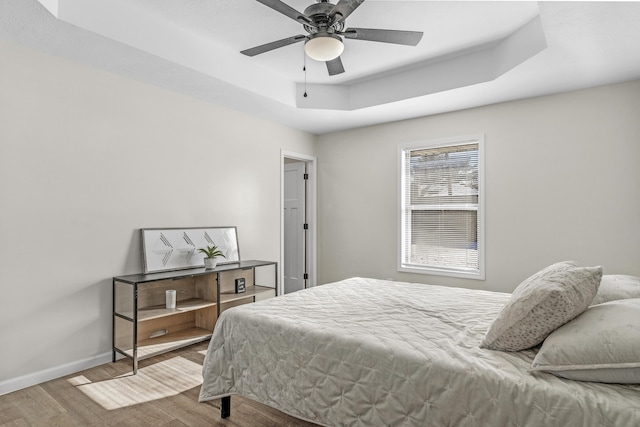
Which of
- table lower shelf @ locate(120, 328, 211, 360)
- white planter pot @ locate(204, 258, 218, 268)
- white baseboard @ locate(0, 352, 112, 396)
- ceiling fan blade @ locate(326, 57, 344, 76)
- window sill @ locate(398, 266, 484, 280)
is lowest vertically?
white baseboard @ locate(0, 352, 112, 396)

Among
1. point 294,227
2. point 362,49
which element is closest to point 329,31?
point 362,49

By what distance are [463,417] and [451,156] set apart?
134 inches

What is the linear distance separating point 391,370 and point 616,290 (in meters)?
1.28

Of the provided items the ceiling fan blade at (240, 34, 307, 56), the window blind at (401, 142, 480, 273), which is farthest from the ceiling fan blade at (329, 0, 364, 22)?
the window blind at (401, 142, 480, 273)

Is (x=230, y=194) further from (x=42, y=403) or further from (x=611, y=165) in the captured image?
(x=611, y=165)

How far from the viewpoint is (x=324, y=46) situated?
7.49ft

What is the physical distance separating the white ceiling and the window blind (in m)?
0.60

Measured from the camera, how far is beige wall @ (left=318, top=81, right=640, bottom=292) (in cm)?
331

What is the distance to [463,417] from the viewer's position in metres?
1.42

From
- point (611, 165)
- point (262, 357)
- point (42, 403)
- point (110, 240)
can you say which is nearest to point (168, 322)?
point (110, 240)

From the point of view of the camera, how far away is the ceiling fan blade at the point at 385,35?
2.32 metres

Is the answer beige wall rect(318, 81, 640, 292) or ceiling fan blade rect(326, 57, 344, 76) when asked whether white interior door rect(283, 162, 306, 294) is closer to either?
beige wall rect(318, 81, 640, 292)

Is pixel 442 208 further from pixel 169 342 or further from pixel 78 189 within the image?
pixel 78 189

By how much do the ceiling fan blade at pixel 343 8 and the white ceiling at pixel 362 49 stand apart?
0.54 meters
